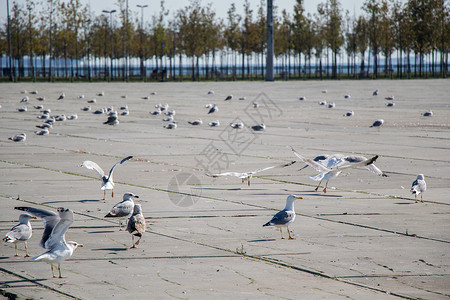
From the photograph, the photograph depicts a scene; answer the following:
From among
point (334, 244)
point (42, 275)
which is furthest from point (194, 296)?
point (334, 244)

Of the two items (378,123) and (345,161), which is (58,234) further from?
(378,123)

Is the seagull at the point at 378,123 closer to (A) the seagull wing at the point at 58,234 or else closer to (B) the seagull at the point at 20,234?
(B) the seagull at the point at 20,234

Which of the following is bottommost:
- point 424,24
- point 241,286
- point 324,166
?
point 241,286

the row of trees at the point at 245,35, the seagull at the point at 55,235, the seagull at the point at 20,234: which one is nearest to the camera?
the seagull at the point at 55,235

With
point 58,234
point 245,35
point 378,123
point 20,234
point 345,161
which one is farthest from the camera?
point 245,35

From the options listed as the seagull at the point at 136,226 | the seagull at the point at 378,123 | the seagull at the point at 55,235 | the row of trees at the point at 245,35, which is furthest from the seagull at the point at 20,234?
the row of trees at the point at 245,35

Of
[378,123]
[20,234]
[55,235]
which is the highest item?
[378,123]

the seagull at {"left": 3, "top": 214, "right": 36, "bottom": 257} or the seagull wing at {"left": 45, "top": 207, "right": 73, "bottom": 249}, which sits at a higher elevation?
the seagull wing at {"left": 45, "top": 207, "right": 73, "bottom": 249}

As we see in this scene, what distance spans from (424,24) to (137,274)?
216ft

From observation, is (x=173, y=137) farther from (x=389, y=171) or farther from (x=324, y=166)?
(x=324, y=166)

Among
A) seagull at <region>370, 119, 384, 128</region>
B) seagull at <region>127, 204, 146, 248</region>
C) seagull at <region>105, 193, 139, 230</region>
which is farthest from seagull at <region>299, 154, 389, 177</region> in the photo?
seagull at <region>370, 119, 384, 128</region>

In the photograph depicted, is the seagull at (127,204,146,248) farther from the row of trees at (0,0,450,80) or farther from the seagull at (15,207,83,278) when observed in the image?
the row of trees at (0,0,450,80)

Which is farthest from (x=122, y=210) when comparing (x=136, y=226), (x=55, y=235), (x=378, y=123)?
(x=378, y=123)

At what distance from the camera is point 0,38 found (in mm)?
88500
